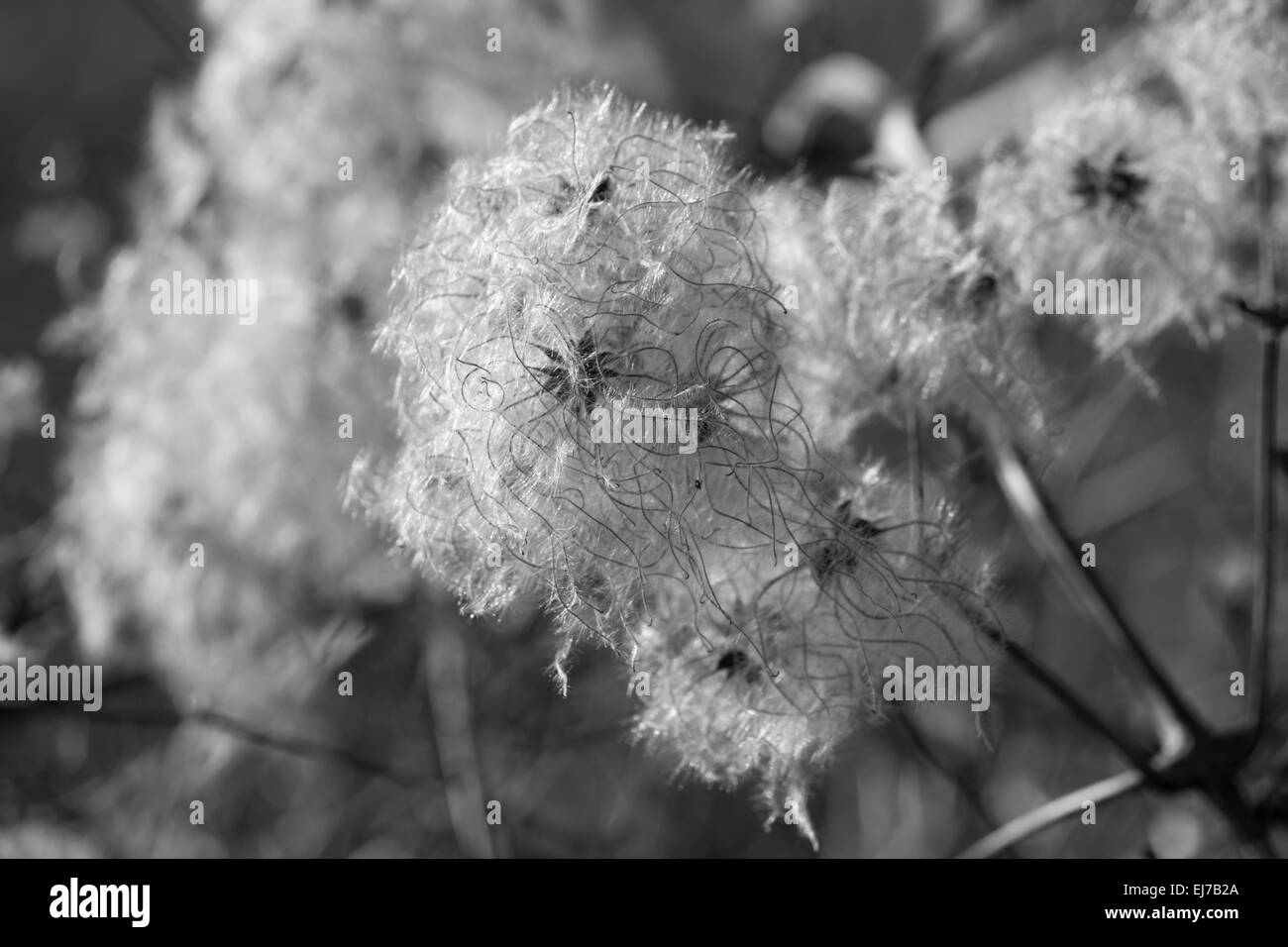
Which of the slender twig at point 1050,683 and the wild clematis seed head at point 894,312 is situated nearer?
the slender twig at point 1050,683

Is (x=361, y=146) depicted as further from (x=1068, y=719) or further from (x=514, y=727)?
(x=1068, y=719)

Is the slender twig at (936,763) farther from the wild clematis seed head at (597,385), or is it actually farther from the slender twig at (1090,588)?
the wild clematis seed head at (597,385)

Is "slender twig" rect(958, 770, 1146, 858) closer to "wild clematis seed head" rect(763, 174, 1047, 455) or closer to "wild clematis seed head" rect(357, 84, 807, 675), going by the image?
"wild clematis seed head" rect(763, 174, 1047, 455)

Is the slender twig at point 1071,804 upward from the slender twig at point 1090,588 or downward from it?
downward

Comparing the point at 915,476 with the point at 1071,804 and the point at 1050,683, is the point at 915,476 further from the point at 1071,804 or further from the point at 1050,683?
the point at 1071,804

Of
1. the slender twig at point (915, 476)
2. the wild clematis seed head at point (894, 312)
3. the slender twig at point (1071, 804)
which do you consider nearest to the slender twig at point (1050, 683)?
the slender twig at point (1071, 804)

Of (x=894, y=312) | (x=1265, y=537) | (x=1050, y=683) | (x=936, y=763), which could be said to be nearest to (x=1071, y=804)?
(x=1050, y=683)

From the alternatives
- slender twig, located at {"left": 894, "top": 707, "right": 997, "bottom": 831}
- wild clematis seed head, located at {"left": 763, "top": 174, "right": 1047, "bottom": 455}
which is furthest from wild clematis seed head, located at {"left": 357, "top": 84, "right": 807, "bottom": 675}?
slender twig, located at {"left": 894, "top": 707, "right": 997, "bottom": 831}

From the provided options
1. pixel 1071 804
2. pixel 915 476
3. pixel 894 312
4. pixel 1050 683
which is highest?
pixel 894 312
